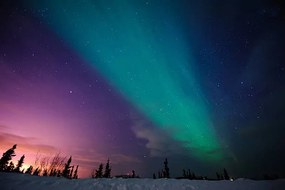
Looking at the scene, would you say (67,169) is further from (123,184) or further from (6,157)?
(123,184)

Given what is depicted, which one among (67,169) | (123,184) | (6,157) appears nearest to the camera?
(123,184)

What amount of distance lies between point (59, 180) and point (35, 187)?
2.17 meters

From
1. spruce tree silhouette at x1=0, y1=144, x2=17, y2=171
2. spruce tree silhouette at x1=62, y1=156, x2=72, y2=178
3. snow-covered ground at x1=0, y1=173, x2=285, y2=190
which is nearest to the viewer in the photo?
snow-covered ground at x1=0, y1=173, x2=285, y2=190

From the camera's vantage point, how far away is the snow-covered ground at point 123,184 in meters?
12.2

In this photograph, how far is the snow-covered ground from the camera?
12.2 metres

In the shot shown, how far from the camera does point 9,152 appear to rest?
5788 cm

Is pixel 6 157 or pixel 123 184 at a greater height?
pixel 6 157

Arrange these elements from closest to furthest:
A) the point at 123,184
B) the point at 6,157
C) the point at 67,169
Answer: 1. the point at 123,184
2. the point at 6,157
3. the point at 67,169

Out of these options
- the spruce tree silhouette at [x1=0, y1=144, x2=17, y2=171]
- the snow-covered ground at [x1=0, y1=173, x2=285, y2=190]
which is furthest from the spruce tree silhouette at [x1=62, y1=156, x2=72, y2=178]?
the snow-covered ground at [x1=0, y1=173, x2=285, y2=190]

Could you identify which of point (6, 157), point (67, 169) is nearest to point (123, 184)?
point (6, 157)

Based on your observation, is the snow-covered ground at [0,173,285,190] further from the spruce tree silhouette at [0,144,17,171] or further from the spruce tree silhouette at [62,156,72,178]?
the spruce tree silhouette at [62,156,72,178]

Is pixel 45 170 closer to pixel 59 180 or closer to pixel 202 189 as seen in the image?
pixel 59 180

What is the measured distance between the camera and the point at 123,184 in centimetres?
1365

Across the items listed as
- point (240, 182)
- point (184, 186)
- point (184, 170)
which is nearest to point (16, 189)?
point (184, 186)
